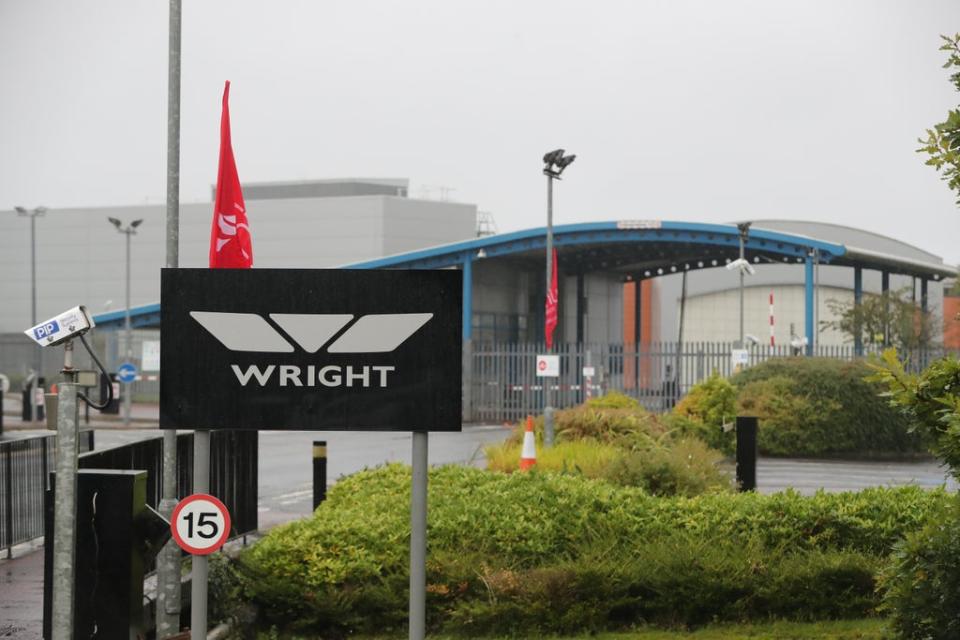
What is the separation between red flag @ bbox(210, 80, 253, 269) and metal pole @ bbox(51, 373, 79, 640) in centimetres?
247

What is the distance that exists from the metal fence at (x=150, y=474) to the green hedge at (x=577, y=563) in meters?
1.81

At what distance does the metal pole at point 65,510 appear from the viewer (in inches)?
267

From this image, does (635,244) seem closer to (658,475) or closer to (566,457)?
(566,457)

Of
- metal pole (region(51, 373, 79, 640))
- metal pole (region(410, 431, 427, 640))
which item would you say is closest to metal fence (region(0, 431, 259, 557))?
metal pole (region(51, 373, 79, 640))

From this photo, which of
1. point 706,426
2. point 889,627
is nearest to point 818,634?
point 889,627

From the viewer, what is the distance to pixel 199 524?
23.0ft

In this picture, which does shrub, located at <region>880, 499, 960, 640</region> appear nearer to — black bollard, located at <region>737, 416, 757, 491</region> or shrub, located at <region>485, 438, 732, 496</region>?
shrub, located at <region>485, 438, 732, 496</region>

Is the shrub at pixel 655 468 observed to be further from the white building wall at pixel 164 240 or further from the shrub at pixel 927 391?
the white building wall at pixel 164 240

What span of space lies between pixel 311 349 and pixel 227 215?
8.35ft

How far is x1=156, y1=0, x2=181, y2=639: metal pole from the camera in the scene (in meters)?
8.77

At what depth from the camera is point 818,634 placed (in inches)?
342

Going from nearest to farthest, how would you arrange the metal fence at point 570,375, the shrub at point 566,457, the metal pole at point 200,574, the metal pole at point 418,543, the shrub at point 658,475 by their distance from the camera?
the metal pole at point 418,543, the metal pole at point 200,574, the shrub at point 658,475, the shrub at point 566,457, the metal fence at point 570,375

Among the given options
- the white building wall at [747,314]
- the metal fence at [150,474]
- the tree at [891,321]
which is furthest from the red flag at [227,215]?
the white building wall at [747,314]

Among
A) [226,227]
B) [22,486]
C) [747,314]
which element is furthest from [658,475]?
[747,314]
